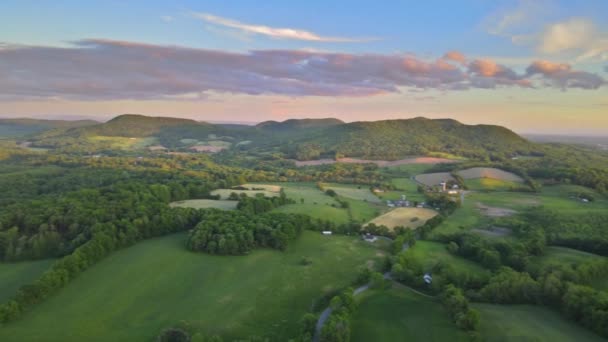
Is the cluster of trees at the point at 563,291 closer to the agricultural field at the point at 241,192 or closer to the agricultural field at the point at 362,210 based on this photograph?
the agricultural field at the point at 362,210

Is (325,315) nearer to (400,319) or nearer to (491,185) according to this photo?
(400,319)

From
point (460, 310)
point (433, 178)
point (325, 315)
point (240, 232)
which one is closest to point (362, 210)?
point (240, 232)

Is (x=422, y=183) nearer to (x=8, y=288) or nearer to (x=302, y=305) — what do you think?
(x=302, y=305)

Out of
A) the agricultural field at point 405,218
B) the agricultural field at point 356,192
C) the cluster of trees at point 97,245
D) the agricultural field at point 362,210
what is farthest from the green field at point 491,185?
the cluster of trees at point 97,245

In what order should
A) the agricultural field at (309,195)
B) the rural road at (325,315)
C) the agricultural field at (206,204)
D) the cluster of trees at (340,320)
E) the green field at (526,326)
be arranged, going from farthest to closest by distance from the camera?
the agricultural field at (309,195), the agricultural field at (206,204), the rural road at (325,315), the cluster of trees at (340,320), the green field at (526,326)

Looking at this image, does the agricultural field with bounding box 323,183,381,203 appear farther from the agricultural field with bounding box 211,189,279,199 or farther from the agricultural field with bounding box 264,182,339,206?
the agricultural field with bounding box 211,189,279,199

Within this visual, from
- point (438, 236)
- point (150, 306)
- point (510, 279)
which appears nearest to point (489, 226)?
point (438, 236)

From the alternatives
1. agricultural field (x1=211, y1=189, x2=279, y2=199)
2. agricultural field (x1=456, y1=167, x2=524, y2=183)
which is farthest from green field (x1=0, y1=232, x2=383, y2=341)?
agricultural field (x1=456, y1=167, x2=524, y2=183)
